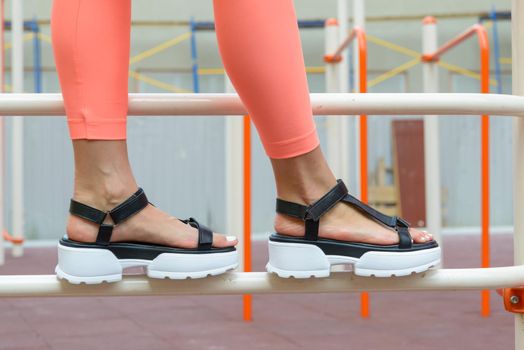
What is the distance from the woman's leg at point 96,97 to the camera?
0.78 m

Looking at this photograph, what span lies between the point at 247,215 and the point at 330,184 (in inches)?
48.0

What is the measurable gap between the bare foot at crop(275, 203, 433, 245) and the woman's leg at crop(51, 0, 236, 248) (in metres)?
0.16

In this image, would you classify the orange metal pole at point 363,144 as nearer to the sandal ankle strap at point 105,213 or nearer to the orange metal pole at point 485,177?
the orange metal pole at point 485,177

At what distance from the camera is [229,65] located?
2.56 feet

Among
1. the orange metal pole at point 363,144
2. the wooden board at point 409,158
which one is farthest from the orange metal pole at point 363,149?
the wooden board at point 409,158

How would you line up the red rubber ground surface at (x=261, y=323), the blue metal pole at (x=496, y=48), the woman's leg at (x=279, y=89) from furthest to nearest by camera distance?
the blue metal pole at (x=496, y=48)
the red rubber ground surface at (x=261, y=323)
the woman's leg at (x=279, y=89)

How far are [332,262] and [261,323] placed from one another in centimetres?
127

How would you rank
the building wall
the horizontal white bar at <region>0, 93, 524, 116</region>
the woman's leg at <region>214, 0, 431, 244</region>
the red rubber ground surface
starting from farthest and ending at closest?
the building wall → the red rubber ground surface → the horizontal white bar at <region>0, 93, 524, 116</region> → the woman's leg at <region>214, 0, 431, 244</region>

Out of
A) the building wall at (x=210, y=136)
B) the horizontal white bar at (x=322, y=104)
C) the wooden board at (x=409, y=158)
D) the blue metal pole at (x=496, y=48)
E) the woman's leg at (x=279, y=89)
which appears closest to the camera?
the woman's leg at (x=279, y=89)

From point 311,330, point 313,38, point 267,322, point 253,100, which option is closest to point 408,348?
point 311,330

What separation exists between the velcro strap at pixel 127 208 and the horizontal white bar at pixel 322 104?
0.10 meters

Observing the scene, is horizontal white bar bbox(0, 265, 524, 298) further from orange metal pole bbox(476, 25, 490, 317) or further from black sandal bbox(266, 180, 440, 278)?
orange metal pole bbox(476, 25, 490, 317)

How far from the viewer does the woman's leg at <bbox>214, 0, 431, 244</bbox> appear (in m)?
0.76

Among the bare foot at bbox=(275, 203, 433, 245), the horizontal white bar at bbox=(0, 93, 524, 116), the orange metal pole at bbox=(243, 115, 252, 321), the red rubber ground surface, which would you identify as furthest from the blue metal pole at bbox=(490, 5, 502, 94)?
the bare foot at bbox=(275, 203, 433, 245)
